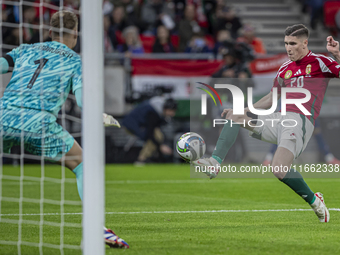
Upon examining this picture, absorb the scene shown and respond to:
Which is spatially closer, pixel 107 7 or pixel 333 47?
pixel 333 47

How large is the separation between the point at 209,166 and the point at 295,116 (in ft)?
3.33

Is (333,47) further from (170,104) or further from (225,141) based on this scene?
(170,104)

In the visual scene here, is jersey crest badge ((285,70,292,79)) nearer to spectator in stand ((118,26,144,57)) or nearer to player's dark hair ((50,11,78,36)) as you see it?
player's dark hair ((50,11,78,36))

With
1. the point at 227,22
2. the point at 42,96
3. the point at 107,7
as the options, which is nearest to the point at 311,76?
A: the point at 42,96

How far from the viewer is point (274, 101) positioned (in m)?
5.85

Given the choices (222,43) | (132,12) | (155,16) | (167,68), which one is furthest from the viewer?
(155,16)

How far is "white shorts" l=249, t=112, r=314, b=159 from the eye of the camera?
529cm

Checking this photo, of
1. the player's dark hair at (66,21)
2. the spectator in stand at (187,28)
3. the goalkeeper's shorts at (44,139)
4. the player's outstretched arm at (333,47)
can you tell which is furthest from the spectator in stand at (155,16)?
the goalkeeper's shorts at (44,139)

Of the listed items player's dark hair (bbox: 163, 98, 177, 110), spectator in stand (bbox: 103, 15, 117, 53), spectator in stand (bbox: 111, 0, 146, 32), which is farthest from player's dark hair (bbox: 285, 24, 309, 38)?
spectator in stand (bbox: 111, 0, 146, 32)

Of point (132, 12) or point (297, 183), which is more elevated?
point (132, 12)

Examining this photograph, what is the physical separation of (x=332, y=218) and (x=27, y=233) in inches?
117

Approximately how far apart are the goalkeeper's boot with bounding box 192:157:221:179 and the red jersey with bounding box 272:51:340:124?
960 mm

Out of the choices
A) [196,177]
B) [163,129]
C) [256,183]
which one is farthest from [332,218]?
[163,129]

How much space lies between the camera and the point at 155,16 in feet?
54.4
